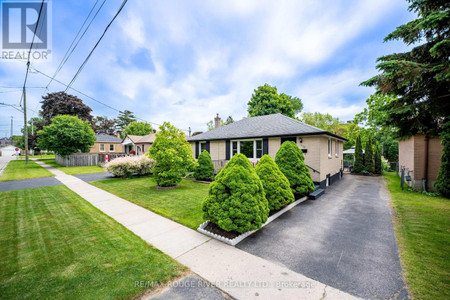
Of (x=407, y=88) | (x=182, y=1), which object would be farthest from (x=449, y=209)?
(x=182, y=1)

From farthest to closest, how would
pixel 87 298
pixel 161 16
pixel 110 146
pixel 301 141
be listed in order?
pixel 110 146
pixel 301 141
pixel 161 16
pixel 87 298

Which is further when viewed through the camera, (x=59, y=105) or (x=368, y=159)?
(x=59, y=105)

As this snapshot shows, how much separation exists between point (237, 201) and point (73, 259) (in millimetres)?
3401

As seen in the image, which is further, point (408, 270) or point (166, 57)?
point (166, 57)

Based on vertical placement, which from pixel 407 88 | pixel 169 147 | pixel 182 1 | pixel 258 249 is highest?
pixel 182 1

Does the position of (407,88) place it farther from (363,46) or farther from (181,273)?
(181,273)

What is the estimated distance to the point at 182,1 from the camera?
5.43 m

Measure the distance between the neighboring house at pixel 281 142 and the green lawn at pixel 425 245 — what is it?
376cm

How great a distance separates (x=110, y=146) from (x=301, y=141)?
35.9 m

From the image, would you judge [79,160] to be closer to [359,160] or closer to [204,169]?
[204,169]

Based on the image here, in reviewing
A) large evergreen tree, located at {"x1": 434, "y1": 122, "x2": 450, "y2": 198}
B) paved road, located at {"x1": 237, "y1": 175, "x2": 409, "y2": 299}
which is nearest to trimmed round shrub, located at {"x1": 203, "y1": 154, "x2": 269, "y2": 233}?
paved road, located at {"x1": 237, "y1": 175, "x2": 409, "y2": 299}

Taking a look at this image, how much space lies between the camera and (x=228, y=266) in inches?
124

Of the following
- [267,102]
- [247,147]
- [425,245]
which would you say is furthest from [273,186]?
[267,102]

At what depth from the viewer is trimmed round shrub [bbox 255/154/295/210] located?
565 cm
